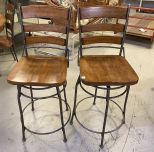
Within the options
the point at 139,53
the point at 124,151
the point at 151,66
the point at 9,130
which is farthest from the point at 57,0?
the point at 124,151

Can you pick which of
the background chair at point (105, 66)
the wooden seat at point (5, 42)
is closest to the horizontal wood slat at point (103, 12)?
the background chair at point (105, 66)

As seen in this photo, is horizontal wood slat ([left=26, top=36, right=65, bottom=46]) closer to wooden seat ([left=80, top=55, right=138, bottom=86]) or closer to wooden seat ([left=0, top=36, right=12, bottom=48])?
wooden seat ([left=80, top=55, right=138, bottom=86])

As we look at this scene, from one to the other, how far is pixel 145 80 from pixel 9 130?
5.45 feet

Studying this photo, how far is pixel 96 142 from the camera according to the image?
1778 mm

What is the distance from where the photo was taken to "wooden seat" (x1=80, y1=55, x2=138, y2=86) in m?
1.47

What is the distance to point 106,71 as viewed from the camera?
5.25 feet

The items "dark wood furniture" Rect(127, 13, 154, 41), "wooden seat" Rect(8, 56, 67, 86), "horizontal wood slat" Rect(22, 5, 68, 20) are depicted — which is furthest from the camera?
"dark wood furniture" Rect(127, 13, 154, 41)

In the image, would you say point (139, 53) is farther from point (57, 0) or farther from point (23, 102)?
point (23, 102)

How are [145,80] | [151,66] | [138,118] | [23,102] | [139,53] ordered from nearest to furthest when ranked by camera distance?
1. [138,118]
2. [23,102]
3. [145,80]
4. [151,66]
5. [139,53]

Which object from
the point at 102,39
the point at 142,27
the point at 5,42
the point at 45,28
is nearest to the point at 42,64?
the point at 45,28

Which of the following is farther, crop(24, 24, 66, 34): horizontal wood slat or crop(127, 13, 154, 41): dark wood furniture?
crop(127, 13, 154, 41): dark wood furniture

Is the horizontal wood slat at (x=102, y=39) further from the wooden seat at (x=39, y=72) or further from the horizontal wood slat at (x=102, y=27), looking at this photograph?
the wooden seat at (x=39, y=72)

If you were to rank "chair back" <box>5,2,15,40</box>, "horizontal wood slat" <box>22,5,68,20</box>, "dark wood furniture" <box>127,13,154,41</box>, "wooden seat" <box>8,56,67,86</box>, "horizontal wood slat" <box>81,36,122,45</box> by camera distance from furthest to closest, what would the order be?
1. "dark wood furniture" <box>127,13,154,41</box>
2. "chair back" <box>5,2,15,40</box>
3. "horizontal wood slat" <box>81,36,122,45</box>
4. "horizontal wood slat" <box>22,5,68,20</box>
5. "wooden seat" <box>8,56,67,86</box>

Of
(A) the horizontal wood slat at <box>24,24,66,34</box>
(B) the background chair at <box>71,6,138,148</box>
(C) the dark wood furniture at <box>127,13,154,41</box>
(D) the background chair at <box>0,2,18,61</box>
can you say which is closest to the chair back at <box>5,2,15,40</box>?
(D) the background chair at <box>0,2,18,61</box>
